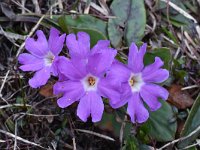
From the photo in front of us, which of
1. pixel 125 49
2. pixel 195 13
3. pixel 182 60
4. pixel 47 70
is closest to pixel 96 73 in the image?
pixel 47 70

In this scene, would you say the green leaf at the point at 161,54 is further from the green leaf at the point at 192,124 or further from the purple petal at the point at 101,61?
the purple petal at the point at 101,61

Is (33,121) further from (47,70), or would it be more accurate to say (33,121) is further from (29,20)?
(29,20)

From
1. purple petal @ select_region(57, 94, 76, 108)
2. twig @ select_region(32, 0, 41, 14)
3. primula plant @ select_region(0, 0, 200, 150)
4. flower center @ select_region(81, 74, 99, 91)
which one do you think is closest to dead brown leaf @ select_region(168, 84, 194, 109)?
primula plant @ select_region(0, 0, 200, 150)

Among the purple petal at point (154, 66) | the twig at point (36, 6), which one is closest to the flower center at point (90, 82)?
the purple petal at point (154, 66)

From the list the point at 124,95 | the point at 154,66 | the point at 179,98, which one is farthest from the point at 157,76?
the point at 179,98

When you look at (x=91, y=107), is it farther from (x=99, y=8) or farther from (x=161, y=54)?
(x=99, y=8)
